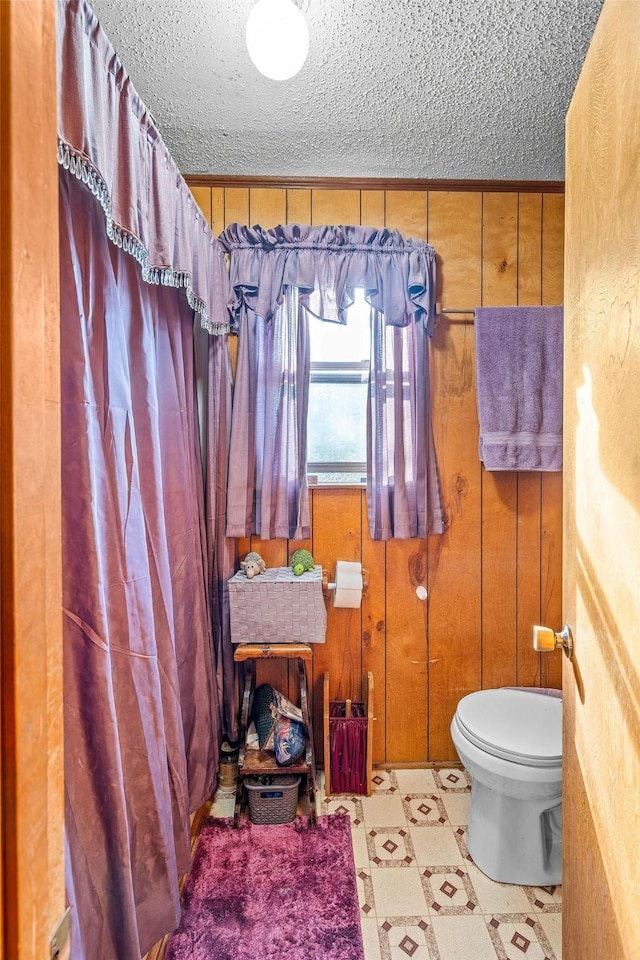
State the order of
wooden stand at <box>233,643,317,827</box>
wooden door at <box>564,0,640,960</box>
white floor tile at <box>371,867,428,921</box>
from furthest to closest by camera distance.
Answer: wooden stand at <box>233,643,317,827</box> < white floor tile at <box>371,867,428,921</box> < wooden door at <box>564,0,640,960</box>

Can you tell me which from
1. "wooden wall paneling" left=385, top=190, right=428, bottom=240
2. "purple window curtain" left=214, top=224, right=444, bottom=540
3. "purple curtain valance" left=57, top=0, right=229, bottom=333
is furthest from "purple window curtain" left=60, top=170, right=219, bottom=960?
"wooden wall paneling" left=385, top=190, right=428, bottom=240

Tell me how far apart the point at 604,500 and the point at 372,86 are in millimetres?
1420

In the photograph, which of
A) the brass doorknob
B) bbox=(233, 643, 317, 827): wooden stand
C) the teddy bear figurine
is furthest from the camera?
the teddy bear figurine

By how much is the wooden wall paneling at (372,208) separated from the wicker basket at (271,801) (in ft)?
7.11

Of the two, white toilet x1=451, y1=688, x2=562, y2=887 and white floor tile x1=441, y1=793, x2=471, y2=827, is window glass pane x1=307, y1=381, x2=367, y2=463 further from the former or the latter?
white floor tile x1=441, y1=793, x2=471, y2=827

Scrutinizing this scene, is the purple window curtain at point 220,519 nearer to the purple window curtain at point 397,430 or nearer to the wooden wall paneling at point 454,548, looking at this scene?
the purple window curtain at point 397,430

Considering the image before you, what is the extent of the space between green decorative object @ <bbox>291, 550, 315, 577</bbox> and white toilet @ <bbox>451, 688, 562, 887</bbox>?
75cm

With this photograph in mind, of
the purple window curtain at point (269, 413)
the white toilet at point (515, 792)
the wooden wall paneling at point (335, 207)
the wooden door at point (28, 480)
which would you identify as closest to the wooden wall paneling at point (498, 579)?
the white toilet at point (515, 792)

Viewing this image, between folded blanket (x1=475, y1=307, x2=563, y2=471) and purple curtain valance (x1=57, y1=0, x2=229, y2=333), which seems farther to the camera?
folded blanket (x1=475, y1=307, x2=563, y2=471)

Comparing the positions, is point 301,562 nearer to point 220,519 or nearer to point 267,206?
point 220,519

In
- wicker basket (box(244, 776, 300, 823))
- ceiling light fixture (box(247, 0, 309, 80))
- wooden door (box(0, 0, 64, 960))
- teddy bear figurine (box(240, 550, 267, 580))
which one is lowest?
wicker basket (box(244, 776, 300, 823))

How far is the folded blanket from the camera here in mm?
1932

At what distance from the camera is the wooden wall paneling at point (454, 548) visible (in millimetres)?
2088

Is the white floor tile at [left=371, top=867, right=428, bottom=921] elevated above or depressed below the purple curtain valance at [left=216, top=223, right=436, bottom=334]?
below
